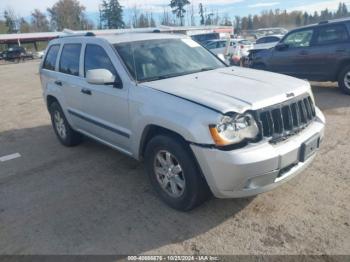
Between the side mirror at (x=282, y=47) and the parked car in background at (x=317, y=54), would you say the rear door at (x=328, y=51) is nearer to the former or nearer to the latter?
the parked car in background at (x=317, y=54)

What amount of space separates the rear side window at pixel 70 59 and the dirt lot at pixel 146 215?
56.4 inches

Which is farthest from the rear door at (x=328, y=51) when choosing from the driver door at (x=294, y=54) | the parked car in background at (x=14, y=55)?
the parked car in background at (x=14, y=55)

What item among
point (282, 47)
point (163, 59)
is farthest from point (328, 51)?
point (163, 59)

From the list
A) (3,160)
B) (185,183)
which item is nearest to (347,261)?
(185,183)

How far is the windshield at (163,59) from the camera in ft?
13.1

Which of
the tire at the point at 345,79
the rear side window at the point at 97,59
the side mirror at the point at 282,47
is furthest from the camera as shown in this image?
the side mirror at the point at 282,47

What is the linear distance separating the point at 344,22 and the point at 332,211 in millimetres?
6330

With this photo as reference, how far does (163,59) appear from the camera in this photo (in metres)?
4.22

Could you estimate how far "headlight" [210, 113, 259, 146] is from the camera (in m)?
2.93

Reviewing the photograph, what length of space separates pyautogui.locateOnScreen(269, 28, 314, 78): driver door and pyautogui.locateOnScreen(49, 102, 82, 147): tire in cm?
634

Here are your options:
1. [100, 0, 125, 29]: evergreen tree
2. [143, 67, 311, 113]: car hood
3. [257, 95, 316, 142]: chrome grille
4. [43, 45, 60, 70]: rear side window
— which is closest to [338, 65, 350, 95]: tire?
[143, 67, 311, 113]: car hood

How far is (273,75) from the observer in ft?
13.2

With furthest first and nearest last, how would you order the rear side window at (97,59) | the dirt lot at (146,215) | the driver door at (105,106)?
the rear side window at (97,59) < the driver door at (105,106) < the dirt lot at (146,215)

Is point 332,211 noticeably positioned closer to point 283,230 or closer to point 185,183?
point 283,230
